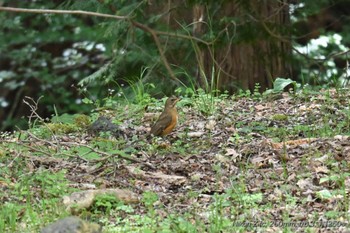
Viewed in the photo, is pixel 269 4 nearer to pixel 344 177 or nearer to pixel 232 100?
pixel 232 100

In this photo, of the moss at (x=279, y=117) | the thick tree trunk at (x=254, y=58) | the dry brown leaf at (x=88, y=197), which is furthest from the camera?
the thick tree trunk at (x=254, y=58)

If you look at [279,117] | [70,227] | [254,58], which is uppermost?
[70,227]

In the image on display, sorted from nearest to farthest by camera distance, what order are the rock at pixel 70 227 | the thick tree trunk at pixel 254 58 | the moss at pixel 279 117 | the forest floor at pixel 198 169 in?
the rock at pixel 70 227 < the forest floor at pixel 198 169 < the moss at pixel 279 117 < the thick tree trunk at pixel 254 58

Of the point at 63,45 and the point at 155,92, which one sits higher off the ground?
the point at 155,92

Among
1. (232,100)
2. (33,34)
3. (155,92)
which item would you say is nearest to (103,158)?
(232,100)

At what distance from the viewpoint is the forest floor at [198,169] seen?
602 centimetres

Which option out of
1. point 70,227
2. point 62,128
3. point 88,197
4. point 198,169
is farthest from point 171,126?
point 70,227

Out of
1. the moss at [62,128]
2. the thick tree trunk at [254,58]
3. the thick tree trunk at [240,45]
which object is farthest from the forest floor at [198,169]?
the thick tree trunk at [254,58]

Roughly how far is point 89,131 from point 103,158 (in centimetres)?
142

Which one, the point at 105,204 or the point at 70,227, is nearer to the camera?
the point at 70,227

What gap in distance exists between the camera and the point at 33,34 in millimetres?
15484

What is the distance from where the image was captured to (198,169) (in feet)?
23.9

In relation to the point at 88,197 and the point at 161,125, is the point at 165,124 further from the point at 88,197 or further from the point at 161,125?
the point at 88,197

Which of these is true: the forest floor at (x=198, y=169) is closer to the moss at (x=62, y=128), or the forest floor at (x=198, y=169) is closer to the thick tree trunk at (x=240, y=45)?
the moss at (x=62, y=128)
